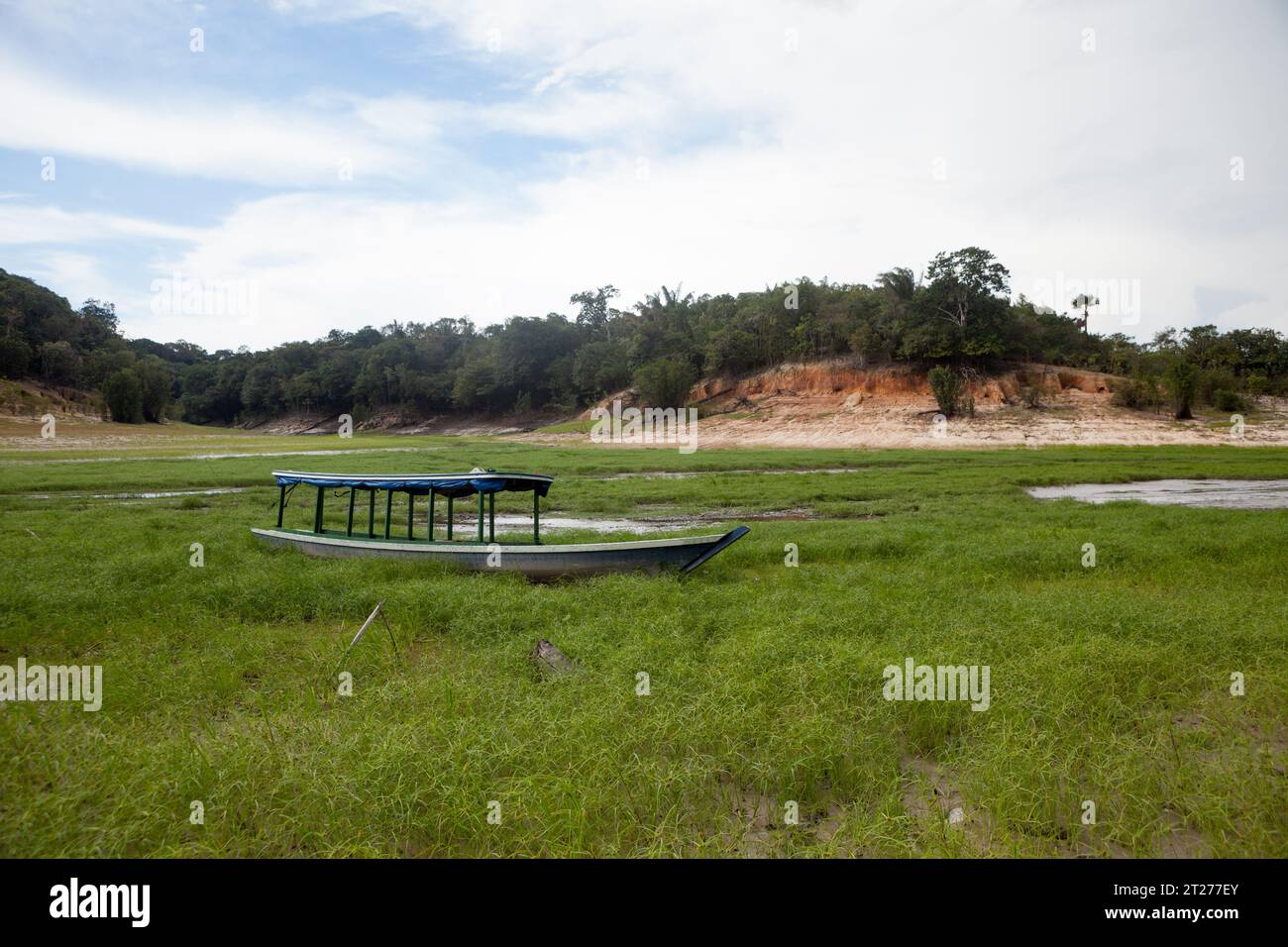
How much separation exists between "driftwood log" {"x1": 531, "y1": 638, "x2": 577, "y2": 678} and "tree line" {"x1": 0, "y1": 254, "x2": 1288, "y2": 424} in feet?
178

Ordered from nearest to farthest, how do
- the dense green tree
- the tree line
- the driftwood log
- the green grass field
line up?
the green grass field → the driftwood log → the tree line → the dense green tree

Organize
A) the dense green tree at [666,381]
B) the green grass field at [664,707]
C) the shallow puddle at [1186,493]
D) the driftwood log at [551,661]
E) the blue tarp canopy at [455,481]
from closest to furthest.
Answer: the green grass field at [664,707] → the driftwood log at [551,661] → the blue tarp canopy at [455,481] → the shallow puddle at [1186,493] → the dense green tree at [666,381]

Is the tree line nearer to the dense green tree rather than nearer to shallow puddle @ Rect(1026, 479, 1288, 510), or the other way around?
the dense green tree

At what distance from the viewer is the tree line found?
56.6 metres

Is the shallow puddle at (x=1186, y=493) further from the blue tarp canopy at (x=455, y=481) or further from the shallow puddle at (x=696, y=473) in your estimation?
the blue tarp canopy at (x=455, y=481)

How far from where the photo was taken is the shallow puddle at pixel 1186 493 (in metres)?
20.6

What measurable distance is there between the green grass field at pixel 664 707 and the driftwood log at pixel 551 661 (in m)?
0.16

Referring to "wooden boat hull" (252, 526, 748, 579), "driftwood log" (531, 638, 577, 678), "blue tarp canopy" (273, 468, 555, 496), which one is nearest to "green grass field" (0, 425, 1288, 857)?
"driftwood log" (531, 638, 577, 678)

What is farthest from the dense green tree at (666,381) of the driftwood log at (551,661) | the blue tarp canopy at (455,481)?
the driftwood log at (551,661)

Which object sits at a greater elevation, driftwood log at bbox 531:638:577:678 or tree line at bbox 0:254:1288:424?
tree line at bbox 0:254:1288:424

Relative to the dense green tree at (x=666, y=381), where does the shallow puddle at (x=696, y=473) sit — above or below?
below
